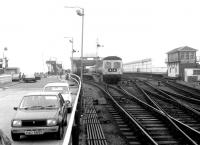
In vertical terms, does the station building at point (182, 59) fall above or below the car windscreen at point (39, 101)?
above

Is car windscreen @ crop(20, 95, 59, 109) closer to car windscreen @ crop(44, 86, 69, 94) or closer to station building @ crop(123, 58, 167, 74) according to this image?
car windscreen @ crop(44, 86, 69, 94)

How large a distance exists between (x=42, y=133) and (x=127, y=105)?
36.9ft

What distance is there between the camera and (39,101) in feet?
A: 39.4

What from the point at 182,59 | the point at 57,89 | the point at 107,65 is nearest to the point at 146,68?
the point at 182,59

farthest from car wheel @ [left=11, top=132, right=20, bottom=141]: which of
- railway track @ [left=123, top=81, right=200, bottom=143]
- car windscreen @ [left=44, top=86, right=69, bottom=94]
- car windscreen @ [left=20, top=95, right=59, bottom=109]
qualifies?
car windscreen @ [left=44, top=86, right=69, bottom=94]

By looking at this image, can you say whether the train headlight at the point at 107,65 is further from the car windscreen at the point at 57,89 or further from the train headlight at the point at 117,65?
the car windscreen at the point at 57,89

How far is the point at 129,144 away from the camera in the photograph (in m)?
11.3

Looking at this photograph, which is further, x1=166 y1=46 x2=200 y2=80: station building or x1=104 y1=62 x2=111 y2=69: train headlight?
x1=166 y1=46 x2=200 y2=80: station building

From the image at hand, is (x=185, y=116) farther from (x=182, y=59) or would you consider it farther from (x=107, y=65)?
(x=182, y=59)

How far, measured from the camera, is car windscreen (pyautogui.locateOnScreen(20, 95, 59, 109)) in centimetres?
1178

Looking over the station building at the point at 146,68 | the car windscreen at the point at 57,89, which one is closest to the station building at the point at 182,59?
the station building at the point at 146,68

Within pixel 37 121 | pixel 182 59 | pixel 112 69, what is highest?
pixel 182 59

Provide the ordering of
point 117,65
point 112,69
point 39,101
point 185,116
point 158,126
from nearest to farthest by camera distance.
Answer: point 39,101 < point 158,126 < point 185,116 < point 112,69 < point 117,65

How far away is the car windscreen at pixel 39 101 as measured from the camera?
11781 mm
